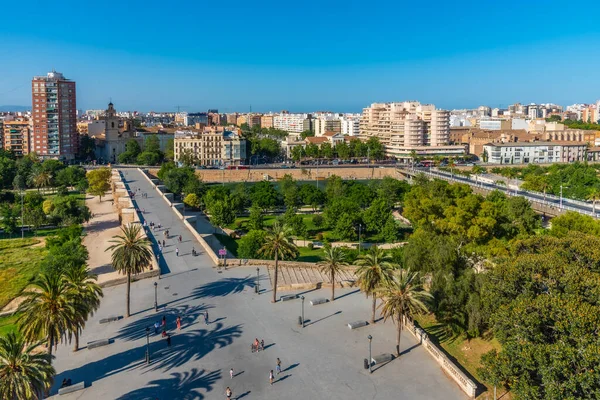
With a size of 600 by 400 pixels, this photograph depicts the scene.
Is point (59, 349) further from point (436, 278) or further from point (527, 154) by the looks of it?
point (527, 154)

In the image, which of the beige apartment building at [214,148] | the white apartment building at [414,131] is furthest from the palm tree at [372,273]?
the white apartment building at [414,131]

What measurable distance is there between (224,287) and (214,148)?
8142cm

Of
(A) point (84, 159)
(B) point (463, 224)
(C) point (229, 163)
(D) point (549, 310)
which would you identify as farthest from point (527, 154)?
(D) point (549, 310)

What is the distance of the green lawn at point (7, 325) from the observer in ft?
82.5

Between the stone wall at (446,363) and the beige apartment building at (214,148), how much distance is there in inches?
3431

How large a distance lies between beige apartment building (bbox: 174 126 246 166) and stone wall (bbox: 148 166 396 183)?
11.1 meters

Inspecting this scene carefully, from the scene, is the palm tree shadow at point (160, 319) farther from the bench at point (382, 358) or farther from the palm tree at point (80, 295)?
the bench at point (382, 358)

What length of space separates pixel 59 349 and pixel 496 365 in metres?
16.4

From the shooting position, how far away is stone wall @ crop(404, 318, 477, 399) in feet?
56.9

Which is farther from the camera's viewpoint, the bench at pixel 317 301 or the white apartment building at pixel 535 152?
the white apartment building at pixel 535 152

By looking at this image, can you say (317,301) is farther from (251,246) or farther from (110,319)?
(251,246)

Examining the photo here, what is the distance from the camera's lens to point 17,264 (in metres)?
38.5

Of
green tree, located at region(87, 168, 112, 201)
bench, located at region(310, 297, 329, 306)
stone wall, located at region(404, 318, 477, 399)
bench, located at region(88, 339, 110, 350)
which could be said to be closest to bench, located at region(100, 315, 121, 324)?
bench, located at region(88, 339, 110, 350)

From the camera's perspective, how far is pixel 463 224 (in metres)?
37.7
